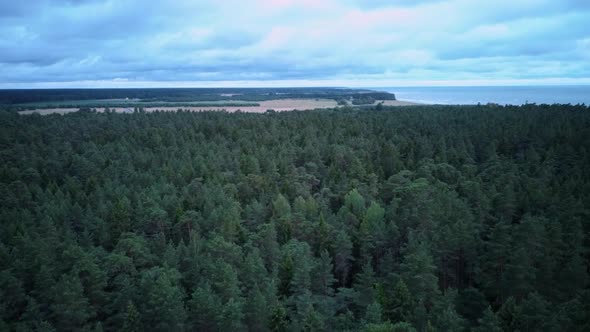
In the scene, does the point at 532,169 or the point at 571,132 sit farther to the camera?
the point at 571,132

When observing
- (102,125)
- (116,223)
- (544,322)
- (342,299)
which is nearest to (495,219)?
(342,299)

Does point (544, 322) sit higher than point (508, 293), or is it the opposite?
point (544, 322)

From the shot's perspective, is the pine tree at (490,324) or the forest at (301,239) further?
the forest at (301,239)

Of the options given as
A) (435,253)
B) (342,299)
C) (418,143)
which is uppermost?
(418,143)

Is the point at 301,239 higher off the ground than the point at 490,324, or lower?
lower

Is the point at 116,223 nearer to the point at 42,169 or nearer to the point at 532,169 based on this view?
the point at 42,169

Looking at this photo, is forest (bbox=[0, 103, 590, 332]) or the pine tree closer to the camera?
the pine tree

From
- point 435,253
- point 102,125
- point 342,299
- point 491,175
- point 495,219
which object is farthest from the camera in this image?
point 102,125

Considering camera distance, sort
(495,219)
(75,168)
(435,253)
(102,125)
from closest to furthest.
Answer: (435,253) → (495,219) → (75,168) → (102,125)
